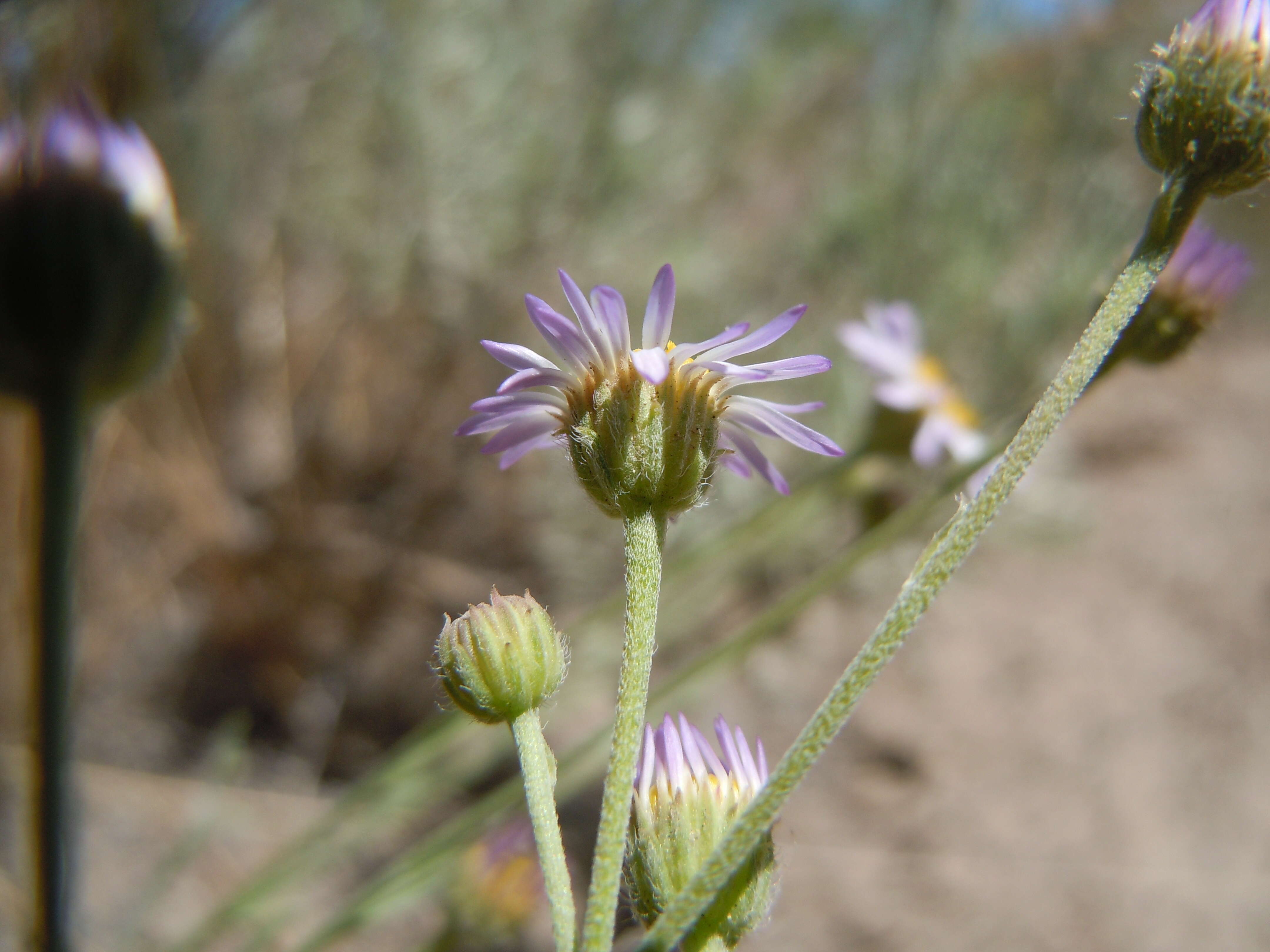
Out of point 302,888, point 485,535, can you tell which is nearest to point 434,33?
point 485,535

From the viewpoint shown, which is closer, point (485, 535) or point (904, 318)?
point (904, 318)

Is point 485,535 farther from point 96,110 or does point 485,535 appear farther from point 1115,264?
point 1115,264

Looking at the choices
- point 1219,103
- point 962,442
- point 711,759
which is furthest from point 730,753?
point 962,442

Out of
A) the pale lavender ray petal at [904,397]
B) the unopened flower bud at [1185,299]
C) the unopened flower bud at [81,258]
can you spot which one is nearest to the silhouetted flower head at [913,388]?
the pale lavender ray petal at [904,397]

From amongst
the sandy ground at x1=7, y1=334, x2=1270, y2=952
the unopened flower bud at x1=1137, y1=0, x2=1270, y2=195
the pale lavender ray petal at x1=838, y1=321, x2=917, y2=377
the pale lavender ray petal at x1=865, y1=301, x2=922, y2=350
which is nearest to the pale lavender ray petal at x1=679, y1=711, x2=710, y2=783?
the unopened flower bud at x1=1137, y1=0, x2=1270, y2=195

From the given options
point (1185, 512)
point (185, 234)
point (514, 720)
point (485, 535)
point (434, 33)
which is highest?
point (434, 33)

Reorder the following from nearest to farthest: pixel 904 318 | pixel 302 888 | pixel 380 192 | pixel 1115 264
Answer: pixel 1115 264, pixel 904 318, pixel 302 888, pixel 380 192

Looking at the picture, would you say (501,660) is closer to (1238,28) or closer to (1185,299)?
(1238,28)
